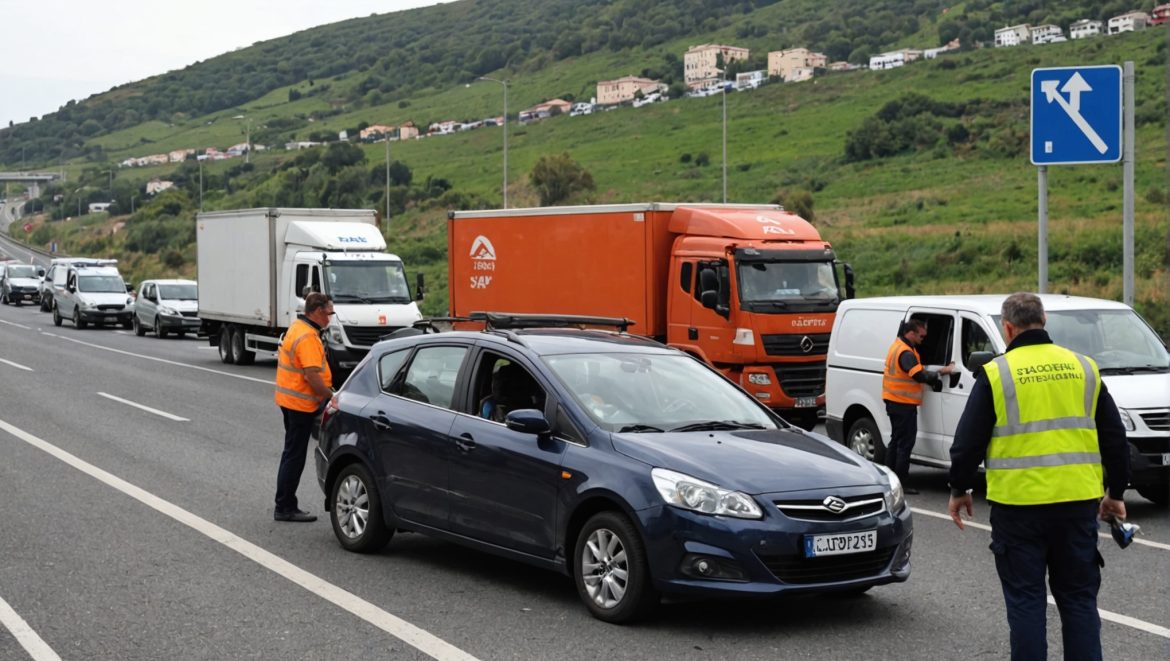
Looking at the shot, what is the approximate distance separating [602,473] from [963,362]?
5.63 meters

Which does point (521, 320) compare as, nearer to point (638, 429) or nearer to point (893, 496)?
point (638, 429)

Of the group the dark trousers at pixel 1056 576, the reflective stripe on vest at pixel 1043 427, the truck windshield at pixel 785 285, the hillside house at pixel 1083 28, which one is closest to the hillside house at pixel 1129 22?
→ the hillside house at pixel 1083 28

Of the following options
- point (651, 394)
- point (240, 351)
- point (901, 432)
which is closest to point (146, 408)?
point (240, 351)

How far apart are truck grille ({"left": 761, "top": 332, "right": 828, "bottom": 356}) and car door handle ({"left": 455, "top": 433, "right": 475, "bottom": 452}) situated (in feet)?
28.2

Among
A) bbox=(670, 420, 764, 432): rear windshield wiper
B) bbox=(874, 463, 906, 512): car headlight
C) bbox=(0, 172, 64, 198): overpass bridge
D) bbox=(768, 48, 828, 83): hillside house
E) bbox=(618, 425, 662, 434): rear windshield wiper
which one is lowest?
bbox=(874, 463, 906, 512): car headlight

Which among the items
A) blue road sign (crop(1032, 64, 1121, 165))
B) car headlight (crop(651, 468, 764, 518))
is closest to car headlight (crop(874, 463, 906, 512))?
car headlight (crop(651, 468, 764, 518))

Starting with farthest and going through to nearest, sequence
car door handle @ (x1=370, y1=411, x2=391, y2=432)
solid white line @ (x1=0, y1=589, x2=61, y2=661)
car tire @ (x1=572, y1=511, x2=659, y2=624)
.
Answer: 1. car door handle @ (x1=370, y1=411, x2=391, y2=432)
2. car tire @ (x1=572, y1=511, x2=659, y2=624)
3. solid white line @ (x1=0, y1=589, x2=61, y2=661)

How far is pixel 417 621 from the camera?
22.5 ft

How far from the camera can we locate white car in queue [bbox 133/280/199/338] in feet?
118

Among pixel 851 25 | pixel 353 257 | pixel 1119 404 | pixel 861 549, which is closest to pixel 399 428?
pixel 861 549

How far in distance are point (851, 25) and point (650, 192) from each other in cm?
9501

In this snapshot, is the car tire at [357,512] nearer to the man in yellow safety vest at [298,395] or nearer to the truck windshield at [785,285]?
the man in yellow safety vest at [298,395]

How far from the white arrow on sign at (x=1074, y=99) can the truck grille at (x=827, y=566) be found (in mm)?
8594

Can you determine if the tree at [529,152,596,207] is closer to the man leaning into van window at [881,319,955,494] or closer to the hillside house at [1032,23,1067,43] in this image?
the hillside house at [1032,23,1067,43]
